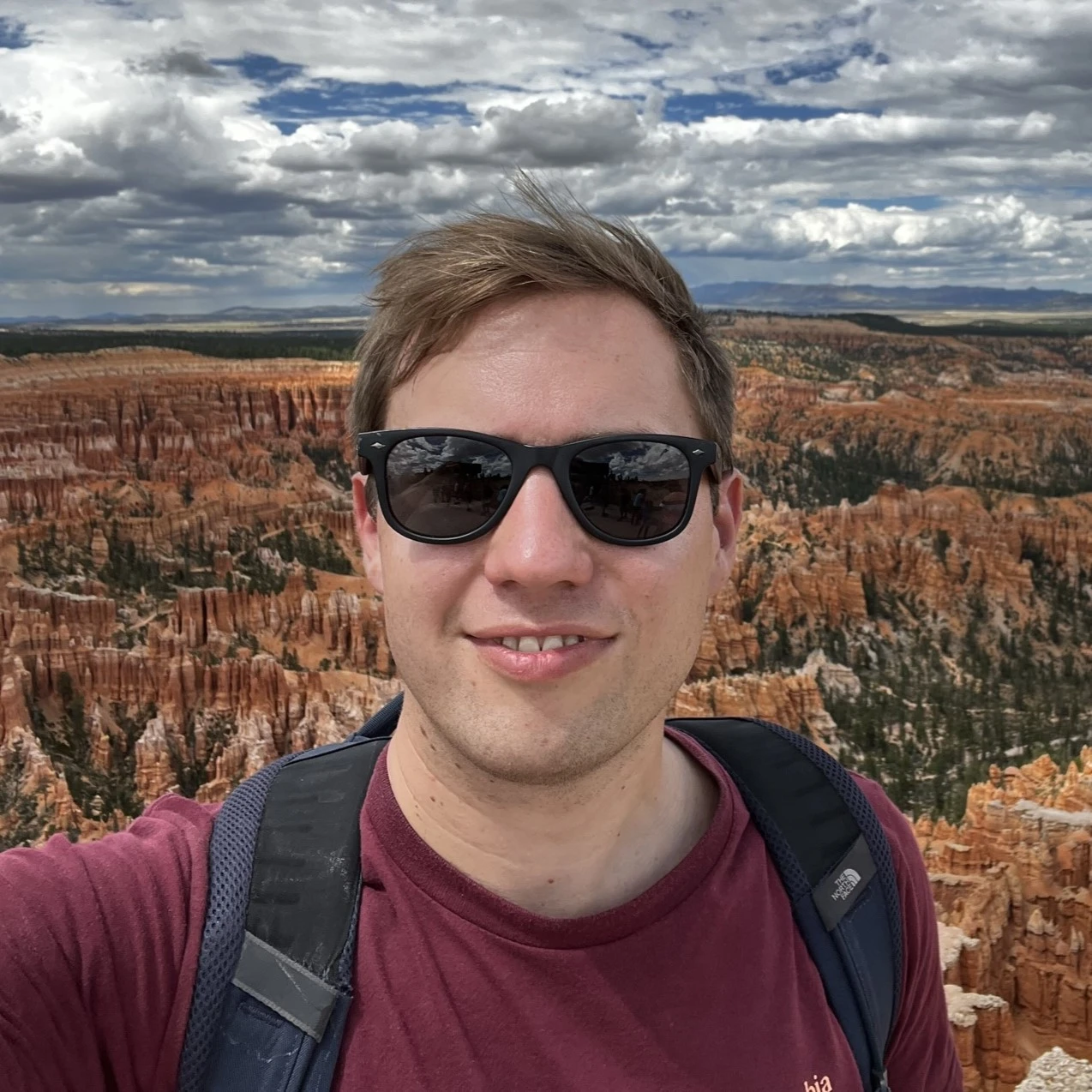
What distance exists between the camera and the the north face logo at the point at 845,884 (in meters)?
2.16

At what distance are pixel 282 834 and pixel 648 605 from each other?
82cm

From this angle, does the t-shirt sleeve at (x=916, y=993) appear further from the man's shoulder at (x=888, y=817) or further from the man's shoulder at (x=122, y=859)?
the man's shoulder at (x=122, y=859)

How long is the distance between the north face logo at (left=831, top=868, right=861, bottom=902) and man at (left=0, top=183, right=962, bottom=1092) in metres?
0.14

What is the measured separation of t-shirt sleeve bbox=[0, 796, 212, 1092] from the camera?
1555 mm

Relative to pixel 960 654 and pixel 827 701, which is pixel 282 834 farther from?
pixel 960 654

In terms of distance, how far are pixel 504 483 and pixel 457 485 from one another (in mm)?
89

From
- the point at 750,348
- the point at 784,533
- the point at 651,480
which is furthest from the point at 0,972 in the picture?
the point at 750,348

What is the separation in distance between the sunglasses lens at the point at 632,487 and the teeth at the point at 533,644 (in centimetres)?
23

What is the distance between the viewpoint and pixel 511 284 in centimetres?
192

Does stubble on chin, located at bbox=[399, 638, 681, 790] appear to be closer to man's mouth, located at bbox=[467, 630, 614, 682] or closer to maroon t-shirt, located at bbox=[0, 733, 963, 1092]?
man's mouth, located at bbox=[467, 630, 614, 682]

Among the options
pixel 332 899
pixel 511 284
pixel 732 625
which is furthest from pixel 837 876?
pixel 732 625

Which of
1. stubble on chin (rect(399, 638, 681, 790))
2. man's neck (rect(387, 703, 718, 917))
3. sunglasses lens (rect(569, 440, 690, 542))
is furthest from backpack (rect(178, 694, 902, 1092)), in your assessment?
sunglasses lens (rect(569, 440, 690, 542))

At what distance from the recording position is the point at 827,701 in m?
32.9

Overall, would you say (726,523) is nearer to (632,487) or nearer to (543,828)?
(632,487)
